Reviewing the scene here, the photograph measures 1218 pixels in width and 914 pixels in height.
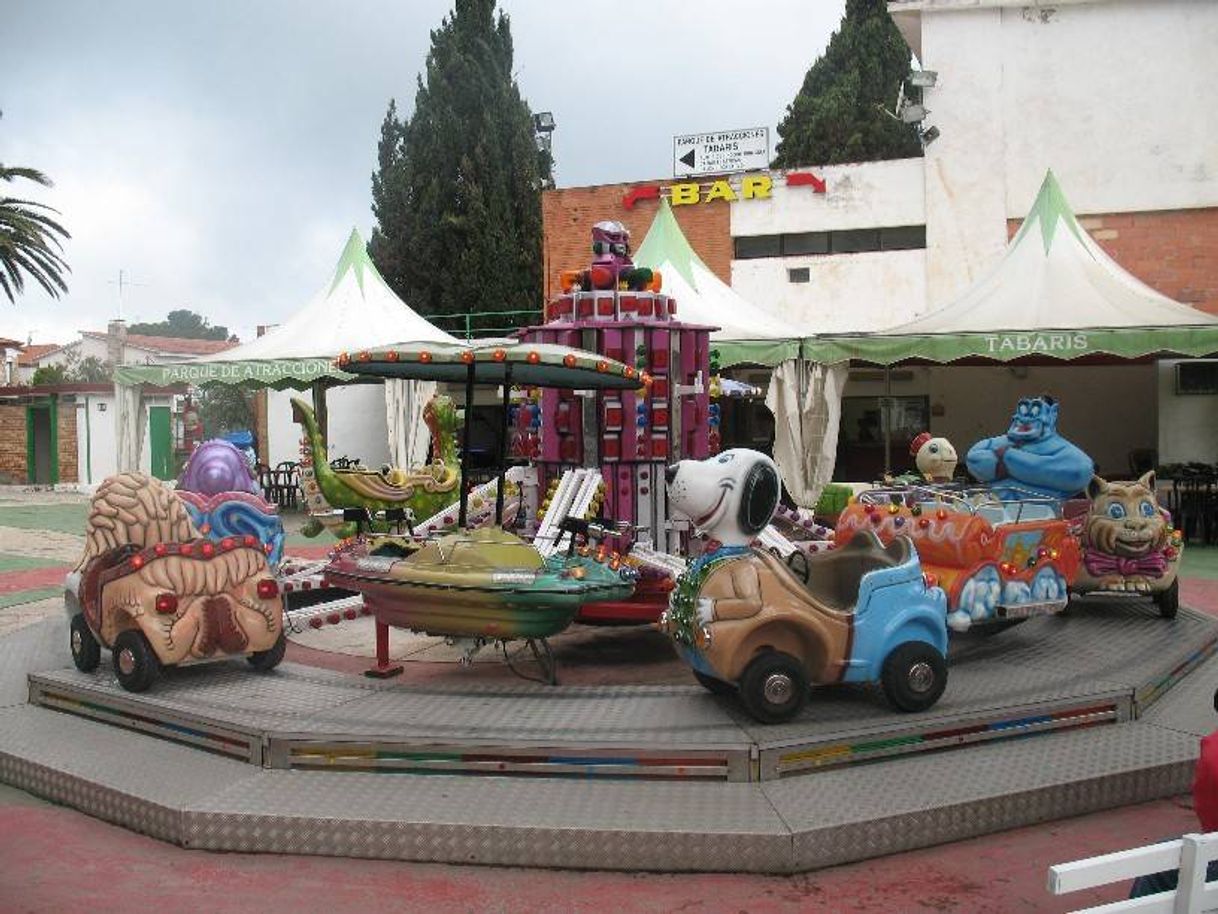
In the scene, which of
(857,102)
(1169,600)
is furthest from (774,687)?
(857,102)

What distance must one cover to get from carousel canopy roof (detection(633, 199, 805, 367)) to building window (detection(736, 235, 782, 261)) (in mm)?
4179

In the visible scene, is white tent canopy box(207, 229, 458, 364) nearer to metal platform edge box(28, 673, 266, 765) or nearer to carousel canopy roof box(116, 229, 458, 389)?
carousel canopy roof box(116, 229, 458, 389)

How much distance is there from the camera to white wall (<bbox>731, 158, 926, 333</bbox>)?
21.8 m

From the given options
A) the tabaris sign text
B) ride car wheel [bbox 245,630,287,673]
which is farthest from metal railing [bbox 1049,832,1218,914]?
the tabaris sign text

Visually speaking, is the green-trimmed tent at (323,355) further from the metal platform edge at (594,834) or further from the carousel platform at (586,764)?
the metal platform edge at (594,834)

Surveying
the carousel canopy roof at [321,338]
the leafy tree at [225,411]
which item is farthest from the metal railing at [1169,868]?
the leafy tree at [225,411]

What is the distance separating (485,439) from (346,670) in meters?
13.3

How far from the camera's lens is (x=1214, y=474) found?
15.2m

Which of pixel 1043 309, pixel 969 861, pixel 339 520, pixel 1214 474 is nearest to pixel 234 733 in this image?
pixel 969 861

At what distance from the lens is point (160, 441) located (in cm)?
3284

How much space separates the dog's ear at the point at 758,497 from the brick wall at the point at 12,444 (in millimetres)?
32189

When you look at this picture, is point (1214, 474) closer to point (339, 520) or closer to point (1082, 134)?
point (1082, 134)

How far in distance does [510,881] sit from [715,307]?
13.8 metres

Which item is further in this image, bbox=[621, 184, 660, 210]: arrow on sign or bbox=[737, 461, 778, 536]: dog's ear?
bbox=[621, 184, 660, 210]: arrow on sign
